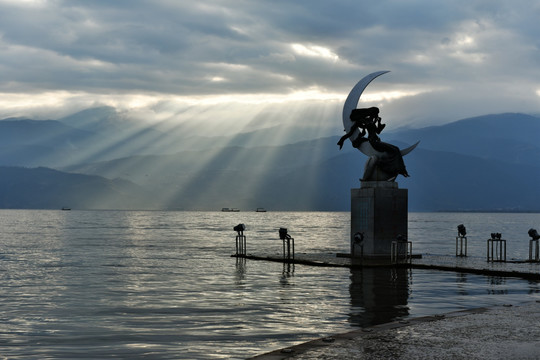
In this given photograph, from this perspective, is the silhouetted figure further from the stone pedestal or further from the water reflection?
the water reflection

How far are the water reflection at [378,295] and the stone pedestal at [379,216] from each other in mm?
5123

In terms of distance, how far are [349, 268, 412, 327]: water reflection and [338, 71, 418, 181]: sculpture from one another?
7.71 m

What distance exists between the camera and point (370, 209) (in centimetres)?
3953

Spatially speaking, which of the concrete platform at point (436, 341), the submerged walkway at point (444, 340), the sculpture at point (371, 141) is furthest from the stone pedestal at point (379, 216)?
the concrete platform at point (436, 341)

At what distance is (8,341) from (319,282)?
1488cm

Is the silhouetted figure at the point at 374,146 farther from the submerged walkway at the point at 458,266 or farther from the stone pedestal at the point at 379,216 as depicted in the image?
the submerged walkway at the point at 458,266

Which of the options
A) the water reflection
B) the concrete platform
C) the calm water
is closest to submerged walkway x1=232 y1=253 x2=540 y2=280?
the calm water

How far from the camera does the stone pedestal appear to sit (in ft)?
130

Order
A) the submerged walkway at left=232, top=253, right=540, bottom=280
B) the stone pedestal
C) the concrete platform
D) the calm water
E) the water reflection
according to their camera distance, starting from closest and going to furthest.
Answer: the concrete platform
the calm water
the water reflection
the submerged walkway at left=232, top=253, right=540, bottom=280
the stone pedestal

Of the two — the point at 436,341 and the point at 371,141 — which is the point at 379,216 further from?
the point at 436,341

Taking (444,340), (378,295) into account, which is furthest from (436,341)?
(378,295)

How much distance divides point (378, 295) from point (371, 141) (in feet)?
61.1

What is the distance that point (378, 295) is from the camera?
77.8 ft

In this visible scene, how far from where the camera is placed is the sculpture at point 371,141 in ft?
133
